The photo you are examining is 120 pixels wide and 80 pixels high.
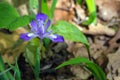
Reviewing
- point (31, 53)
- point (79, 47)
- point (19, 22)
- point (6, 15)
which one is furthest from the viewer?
point (79, 47)

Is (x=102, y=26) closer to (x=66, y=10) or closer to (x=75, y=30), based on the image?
(x=66, y=10)

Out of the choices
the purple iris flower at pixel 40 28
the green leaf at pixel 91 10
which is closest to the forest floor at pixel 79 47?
the green leaf at pixel 91 10

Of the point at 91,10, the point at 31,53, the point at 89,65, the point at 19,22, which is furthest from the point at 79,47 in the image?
the point at 19,22

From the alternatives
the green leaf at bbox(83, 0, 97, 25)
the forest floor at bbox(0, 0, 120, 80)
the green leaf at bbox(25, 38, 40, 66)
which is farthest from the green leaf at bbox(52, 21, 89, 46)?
the green leaf at bbox(83, 0, 97, 25)

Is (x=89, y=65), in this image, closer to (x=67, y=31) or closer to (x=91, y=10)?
(x=67, y=31)

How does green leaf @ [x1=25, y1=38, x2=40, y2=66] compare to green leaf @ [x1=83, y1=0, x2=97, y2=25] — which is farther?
green leaf @ [x1=83, y1=0, x2=97, y2=25]

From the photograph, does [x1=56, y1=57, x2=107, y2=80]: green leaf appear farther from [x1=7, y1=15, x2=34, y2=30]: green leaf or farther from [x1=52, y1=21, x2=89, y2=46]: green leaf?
[x1=7, y1=15, x2=34, y2=30]: green leaf

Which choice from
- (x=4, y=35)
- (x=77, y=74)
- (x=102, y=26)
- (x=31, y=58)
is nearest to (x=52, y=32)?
(x=31, y=58)

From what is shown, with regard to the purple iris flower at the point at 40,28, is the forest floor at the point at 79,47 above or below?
below

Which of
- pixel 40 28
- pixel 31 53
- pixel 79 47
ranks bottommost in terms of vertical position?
pixel 79 47

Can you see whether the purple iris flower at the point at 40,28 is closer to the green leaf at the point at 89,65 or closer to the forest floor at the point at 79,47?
the green leaf at the point at 89,65

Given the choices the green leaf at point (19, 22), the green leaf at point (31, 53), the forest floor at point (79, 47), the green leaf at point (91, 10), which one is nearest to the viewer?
the green leaf at point (19, 22)
